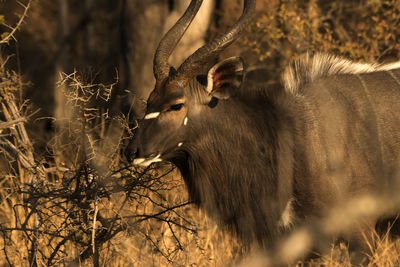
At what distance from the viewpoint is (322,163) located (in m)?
3.11

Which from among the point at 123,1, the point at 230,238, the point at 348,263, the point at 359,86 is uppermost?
the point at 123,1

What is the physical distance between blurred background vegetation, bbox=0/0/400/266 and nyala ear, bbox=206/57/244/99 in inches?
16.7

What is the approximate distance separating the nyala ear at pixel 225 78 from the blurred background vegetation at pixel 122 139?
423 millimetres

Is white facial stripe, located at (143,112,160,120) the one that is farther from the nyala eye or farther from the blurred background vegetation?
the blurred background vegetation

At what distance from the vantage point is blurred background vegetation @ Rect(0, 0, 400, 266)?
3096mm

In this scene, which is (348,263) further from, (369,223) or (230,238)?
(230,238)

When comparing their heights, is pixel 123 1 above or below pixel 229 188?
above

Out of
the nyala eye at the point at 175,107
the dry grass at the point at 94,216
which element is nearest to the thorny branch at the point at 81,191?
the dry grass at the point at 94,216

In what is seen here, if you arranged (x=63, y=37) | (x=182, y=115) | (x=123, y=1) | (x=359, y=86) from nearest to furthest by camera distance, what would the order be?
(x=182, y=115) < (x=359, y=86) < (x=123, y=1) < (x=63, y=37)

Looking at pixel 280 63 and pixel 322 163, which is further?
pixel 280 63

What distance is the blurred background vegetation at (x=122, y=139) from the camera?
3.10 m

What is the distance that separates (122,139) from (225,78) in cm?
64

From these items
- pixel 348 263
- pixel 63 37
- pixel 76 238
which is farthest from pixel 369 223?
pixel 63 37

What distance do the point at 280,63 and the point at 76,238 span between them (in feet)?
10.7
